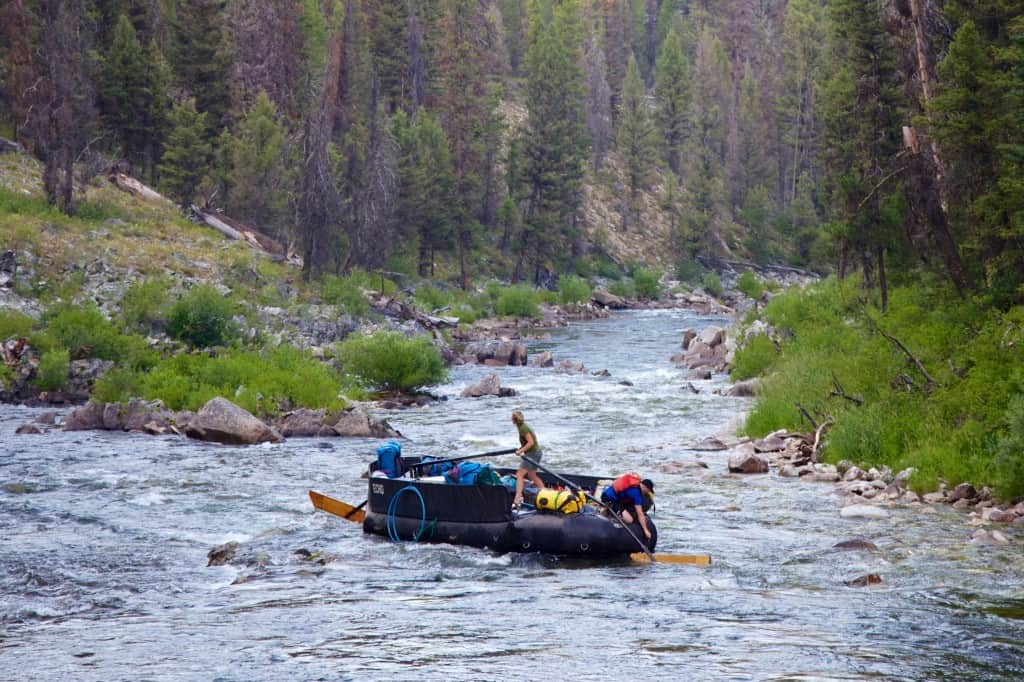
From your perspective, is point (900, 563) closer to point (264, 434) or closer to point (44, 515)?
point (44, 515)

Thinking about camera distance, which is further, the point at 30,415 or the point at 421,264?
the point at 421,264

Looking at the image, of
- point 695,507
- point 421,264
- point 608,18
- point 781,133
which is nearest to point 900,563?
point 695,507

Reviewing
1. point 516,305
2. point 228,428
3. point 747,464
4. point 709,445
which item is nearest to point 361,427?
point 228,428

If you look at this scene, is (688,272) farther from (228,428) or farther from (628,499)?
(628,499)

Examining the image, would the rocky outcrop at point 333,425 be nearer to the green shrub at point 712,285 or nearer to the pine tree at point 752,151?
the green shrub at point 712,285

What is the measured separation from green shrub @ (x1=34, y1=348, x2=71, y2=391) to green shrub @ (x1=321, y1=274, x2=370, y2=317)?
1387cm

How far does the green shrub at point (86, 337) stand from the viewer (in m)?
26.1

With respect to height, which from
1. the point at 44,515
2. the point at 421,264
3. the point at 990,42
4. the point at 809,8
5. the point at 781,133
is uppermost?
the point at 809,8

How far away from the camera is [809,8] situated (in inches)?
3760

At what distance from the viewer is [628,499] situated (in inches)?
520

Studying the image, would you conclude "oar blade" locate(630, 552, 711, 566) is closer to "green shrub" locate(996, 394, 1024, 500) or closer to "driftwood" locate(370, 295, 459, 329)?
"green shrub" locate(996, 394, 1024, 500)

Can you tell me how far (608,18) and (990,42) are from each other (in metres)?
97.7

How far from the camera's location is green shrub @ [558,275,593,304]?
6034 cm

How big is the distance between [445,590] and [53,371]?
1623 centimetres
